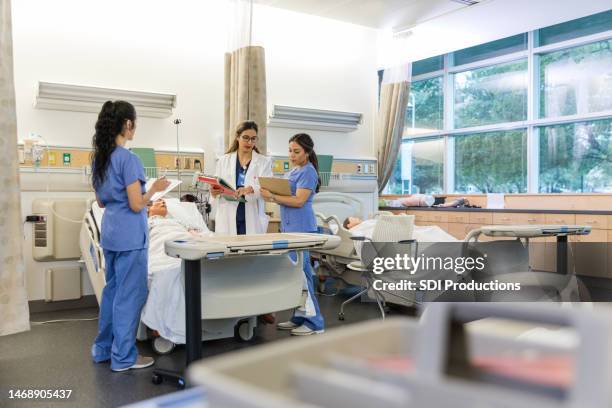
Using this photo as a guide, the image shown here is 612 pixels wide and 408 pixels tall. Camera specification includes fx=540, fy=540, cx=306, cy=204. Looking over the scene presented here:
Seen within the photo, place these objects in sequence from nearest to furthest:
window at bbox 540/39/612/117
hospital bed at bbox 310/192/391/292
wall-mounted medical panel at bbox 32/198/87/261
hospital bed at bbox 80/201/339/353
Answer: hospital bed at bbox 80/201/339/353 → wall-mounted medical panel at bbox 32/198/87/261 → hospital bed at bbox 310/192/391/292 → window at bbox 540/39/612/117

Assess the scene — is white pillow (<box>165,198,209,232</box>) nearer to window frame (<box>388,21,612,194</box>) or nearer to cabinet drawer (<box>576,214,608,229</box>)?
cabinet drawer (<box>576,214,608,229</box>)

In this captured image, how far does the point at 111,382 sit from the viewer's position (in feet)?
9.14

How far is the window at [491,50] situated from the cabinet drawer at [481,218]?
2105 millimetres

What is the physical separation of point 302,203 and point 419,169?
171 inches

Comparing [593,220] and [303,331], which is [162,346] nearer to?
[303,331]

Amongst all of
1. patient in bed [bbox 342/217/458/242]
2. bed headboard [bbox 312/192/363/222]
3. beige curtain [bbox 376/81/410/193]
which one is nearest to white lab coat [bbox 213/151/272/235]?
patient in bed [bbox 342/217/458/242]

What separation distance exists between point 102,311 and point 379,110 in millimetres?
4412

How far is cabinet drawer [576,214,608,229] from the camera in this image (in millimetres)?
5070

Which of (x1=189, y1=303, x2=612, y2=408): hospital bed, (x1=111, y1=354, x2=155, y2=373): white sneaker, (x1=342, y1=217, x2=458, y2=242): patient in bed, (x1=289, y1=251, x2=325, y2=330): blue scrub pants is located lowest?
(x1=111, y1=354, x2=155, y2=373): white sneaker

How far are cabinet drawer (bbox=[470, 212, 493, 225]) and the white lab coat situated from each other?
10.2 ft

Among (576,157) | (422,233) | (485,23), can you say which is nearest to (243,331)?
(422,233)

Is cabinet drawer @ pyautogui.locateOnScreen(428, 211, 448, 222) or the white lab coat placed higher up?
the white lab coat

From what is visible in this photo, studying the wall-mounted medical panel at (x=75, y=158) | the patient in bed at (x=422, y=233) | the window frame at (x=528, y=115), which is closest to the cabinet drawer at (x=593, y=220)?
the window frame at (x=528, y=115)

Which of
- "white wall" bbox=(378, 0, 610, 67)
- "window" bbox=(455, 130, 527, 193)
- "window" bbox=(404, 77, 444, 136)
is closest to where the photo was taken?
"white wall" bbox=(378, 0, 610, 67)
